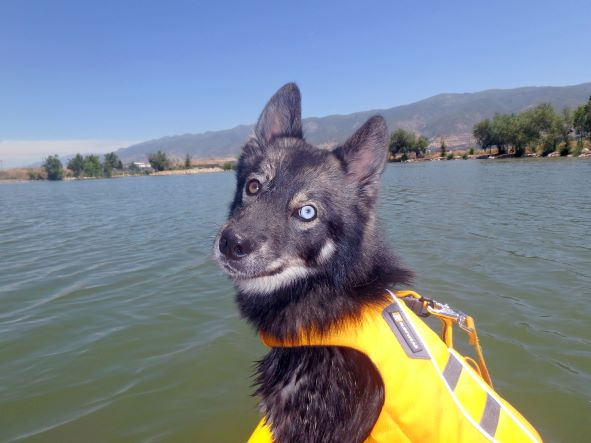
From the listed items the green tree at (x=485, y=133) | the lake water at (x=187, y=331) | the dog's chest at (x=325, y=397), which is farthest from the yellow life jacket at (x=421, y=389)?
the green tree at (x=485, y=133)

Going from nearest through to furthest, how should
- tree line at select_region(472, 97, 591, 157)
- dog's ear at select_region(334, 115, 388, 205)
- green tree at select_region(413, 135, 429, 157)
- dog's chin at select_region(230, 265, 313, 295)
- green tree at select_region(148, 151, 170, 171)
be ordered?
1. dog's chin at select_region(230, 265, 313, 295)
2. dog's ear at select_region(334, 115, 388, 205)
3. tree line at select_region(472, 97, 591, 157)
4. green tree at select_region(413, 135, 429, 157)
5. green tree at select_region(148, 151, 170, 171)

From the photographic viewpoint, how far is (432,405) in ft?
8.04

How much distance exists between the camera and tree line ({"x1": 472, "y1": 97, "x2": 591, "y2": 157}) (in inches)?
2972

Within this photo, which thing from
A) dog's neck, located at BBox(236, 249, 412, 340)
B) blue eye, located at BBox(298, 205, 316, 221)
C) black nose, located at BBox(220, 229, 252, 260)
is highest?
blue eye, located at BBox(298, 205, 316, 221)

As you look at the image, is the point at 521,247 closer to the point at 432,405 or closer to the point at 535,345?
the point at 535,345

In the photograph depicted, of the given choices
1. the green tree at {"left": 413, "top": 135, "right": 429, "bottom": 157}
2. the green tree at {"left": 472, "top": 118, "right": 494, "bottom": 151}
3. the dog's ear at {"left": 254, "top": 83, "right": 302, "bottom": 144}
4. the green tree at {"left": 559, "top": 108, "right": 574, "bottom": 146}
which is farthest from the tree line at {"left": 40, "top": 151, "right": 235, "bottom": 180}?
the dog's ear at {"left": 254, "top": 83, "right": 302, "bottom": 144}

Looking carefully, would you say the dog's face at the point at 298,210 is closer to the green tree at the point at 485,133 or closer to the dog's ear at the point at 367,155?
the dog's ear at the point at 367,155

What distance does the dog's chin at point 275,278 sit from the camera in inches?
120

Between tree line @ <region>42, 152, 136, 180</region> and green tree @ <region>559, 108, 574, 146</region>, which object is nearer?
green tree @ <region>559, 108, 574, 146</region>

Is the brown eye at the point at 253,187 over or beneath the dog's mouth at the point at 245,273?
over

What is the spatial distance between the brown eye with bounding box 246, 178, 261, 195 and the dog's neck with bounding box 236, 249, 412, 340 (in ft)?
3.05

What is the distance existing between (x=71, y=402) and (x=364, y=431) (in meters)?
3.66

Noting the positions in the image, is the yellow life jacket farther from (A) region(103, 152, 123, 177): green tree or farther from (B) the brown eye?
(A) region(103, 152, 123, 177): green tree

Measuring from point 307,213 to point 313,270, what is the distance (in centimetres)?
49
